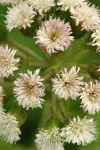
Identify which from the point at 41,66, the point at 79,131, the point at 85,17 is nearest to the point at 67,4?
the point at 85,17

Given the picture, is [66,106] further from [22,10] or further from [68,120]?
[22,10]

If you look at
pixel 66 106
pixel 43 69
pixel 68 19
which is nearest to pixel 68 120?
pixel 66 106

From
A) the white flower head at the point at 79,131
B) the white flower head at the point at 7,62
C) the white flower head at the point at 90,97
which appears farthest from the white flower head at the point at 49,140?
the white flower head at the point at 7,62

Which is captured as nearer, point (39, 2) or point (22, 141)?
point (39, 2)

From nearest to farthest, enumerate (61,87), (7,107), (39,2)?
(61,87) → (39,2) → (7,107)

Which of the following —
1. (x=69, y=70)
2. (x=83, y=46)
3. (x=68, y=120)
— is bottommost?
(x=68, y=120)

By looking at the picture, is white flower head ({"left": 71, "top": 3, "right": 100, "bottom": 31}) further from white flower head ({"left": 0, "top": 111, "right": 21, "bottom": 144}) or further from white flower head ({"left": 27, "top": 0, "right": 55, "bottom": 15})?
white flower head ({"left": 0, "top": 111, "right": 21, "bottom": 144})

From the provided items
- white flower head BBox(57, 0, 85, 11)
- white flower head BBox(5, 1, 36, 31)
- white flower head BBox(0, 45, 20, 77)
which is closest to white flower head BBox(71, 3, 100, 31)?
white flower head BBox(57, 0, 85, 11)
